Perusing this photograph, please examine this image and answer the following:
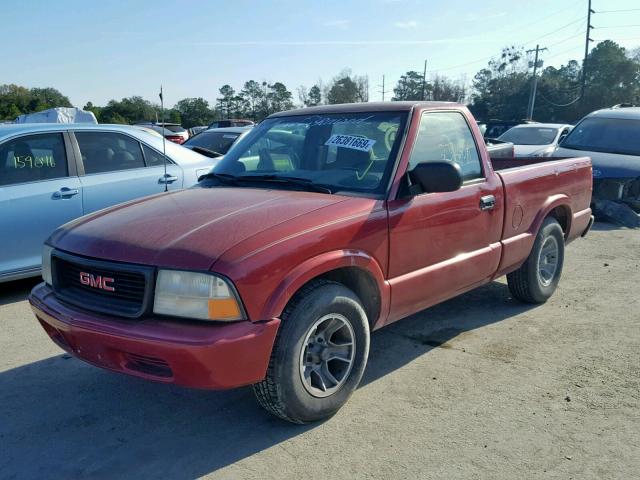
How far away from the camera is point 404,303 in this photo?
12.1ft

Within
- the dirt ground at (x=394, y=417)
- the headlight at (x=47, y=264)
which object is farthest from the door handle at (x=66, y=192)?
the headlight at (x=47, y=264)

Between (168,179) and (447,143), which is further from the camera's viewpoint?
(168,179)

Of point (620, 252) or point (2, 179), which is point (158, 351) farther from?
point (620, 252)

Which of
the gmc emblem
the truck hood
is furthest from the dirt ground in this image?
the truck hood

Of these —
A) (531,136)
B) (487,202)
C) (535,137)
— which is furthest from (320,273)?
(531,136)

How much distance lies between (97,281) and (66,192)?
3080mm

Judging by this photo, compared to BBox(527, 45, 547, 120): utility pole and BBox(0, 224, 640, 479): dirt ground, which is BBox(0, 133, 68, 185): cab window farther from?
BBox(527, 45, 547, 120): utility pole

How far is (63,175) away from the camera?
5766 mm

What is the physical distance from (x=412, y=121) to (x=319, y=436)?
6.96ft

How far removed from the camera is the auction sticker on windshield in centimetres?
382

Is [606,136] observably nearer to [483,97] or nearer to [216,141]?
[216,141]

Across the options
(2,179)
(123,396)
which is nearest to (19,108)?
(2,179)

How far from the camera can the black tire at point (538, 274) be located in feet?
16.4

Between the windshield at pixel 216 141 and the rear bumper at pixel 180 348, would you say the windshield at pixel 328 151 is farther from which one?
the windshield at pixel 216 141
